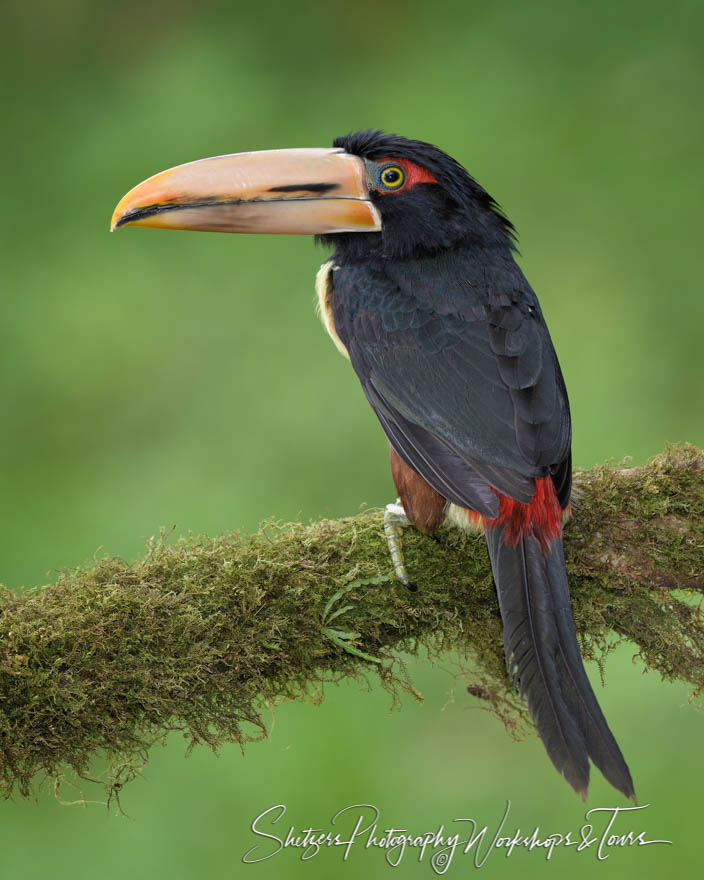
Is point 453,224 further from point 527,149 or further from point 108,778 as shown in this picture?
point 527,149

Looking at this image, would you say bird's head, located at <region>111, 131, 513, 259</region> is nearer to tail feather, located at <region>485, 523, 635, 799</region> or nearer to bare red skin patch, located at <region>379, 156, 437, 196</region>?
bare red skin patch, located at <region>379, 156, 437, 196</region>

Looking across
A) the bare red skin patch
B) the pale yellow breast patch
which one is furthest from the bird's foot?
the bare red skin patch

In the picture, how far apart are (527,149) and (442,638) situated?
13.0ft

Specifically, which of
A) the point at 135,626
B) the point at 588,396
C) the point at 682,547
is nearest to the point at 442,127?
the point at 588,396

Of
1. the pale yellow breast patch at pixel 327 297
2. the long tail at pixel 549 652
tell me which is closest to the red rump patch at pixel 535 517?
the long tail at pixel 549 652

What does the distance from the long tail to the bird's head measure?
89 cm

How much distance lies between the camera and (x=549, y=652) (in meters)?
2.04

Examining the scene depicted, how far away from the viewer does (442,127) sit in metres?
5.64

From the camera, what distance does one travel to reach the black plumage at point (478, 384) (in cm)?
203

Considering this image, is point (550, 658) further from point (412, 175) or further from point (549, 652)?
point (412, 175)

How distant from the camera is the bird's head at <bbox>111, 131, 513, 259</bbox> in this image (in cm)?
270

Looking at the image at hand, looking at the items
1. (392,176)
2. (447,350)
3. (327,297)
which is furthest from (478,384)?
(392,176)

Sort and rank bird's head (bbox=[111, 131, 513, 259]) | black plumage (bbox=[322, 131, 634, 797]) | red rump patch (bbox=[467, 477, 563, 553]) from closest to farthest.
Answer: black plumage (bbox=[322, 131, 634, 797]), red rump patch (bbox=[467, 477, 563, 553]), bird's head (bbox=[111, 131, 513, 259])

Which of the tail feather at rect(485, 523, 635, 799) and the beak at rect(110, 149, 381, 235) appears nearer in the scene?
the tail feather at rect(485, 523, 635, 799)
